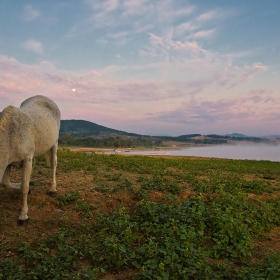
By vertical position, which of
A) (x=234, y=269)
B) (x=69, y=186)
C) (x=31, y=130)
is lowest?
(x=234, y=269)

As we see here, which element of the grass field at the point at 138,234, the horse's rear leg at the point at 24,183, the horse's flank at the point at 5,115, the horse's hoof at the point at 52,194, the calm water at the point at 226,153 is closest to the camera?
the grass field at the point at 138,234

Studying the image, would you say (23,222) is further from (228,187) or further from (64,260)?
(228,187)

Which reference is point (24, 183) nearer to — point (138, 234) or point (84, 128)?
point (138, 234)

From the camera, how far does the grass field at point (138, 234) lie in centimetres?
431

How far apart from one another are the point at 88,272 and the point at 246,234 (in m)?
3.36

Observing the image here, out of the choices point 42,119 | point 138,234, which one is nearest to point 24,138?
point 42,119

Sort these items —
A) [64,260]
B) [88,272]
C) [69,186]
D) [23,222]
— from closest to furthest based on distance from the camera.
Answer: [88,272] < [64,260] < [23,222] < [69,186]

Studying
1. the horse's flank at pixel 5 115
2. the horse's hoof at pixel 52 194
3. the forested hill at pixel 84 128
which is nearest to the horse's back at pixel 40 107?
the horse's flank at pixel 5 115

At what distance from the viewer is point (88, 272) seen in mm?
3986

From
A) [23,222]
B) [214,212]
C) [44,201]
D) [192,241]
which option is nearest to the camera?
[192,241]

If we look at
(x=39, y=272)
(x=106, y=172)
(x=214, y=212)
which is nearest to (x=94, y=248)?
(x=39, y=272)

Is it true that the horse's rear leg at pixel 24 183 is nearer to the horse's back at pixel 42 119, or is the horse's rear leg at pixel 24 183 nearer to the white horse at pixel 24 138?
the white horse at pixel 24 138

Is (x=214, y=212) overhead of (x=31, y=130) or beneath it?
beneath

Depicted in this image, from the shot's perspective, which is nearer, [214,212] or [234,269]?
[234,269]
